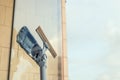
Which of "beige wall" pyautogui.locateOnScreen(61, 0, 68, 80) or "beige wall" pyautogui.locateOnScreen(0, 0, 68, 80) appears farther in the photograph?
"beige wall" pyautogui.locateOnScreen(61, 0, 68, 80)

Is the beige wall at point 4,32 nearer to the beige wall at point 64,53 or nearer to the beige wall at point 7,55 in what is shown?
the beige wall at point 7,55

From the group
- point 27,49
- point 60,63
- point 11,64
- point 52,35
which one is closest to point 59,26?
point 52,35

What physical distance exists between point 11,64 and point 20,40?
43 centimetres

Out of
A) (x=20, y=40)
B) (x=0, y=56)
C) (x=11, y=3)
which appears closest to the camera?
(x=20, y=40)

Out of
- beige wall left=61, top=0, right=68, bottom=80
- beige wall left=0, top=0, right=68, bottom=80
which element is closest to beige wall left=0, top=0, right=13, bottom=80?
beige wall left=0, top=0, right=68, bottom=80

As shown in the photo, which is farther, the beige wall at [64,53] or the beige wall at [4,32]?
the beige wall at [64,53]

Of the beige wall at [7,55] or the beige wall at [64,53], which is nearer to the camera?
the beige wall at [7,55]

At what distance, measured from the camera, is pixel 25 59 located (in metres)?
1.64

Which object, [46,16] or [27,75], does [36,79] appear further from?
[46,16]

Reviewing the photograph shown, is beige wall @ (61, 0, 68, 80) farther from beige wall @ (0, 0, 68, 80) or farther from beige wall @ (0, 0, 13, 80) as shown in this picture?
beige wall @ (0, 0, 13, 80)

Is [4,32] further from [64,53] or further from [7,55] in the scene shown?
[64,53]

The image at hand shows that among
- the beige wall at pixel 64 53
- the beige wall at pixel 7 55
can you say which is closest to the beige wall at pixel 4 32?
the beige wall at pixel 7 55

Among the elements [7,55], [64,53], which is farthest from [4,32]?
[64,53]

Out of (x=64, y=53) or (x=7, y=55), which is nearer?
(x=7, y=55)
